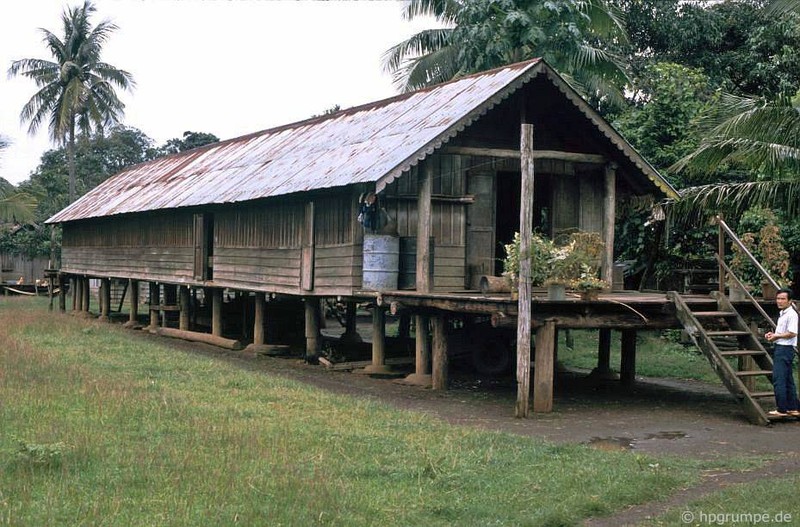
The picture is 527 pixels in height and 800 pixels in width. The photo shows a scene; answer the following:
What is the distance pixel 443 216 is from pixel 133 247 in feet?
47.3

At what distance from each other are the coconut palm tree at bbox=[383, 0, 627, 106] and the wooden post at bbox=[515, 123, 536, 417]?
11.3 m

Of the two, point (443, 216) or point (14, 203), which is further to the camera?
point (14, 203)

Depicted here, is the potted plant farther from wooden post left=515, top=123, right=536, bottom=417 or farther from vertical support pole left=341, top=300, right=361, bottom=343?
vertical support pole left=341, top=300, right=361, bottom=343

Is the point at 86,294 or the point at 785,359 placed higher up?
the point at 785,359

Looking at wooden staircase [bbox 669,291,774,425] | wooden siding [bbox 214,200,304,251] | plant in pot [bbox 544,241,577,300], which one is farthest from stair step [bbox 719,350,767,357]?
wooden siding [bbox 214,200,304,251]

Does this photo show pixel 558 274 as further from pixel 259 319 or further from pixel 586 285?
pixel 259 319

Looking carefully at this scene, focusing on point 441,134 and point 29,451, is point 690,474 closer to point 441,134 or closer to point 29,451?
point 29,451

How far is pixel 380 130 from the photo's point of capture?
59.5 ft

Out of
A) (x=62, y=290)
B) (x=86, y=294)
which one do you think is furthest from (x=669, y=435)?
(x=62, y=290)

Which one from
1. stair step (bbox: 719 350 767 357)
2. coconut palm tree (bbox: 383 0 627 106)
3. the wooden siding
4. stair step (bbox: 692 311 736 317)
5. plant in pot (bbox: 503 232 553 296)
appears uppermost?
coconut palm tree (bbox: 383 0 627 106)

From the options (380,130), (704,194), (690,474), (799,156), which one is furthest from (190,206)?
(690,474)

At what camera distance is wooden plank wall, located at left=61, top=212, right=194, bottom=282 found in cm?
2514

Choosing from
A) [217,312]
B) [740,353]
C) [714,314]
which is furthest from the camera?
[217,312]

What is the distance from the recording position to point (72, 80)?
42.4m
